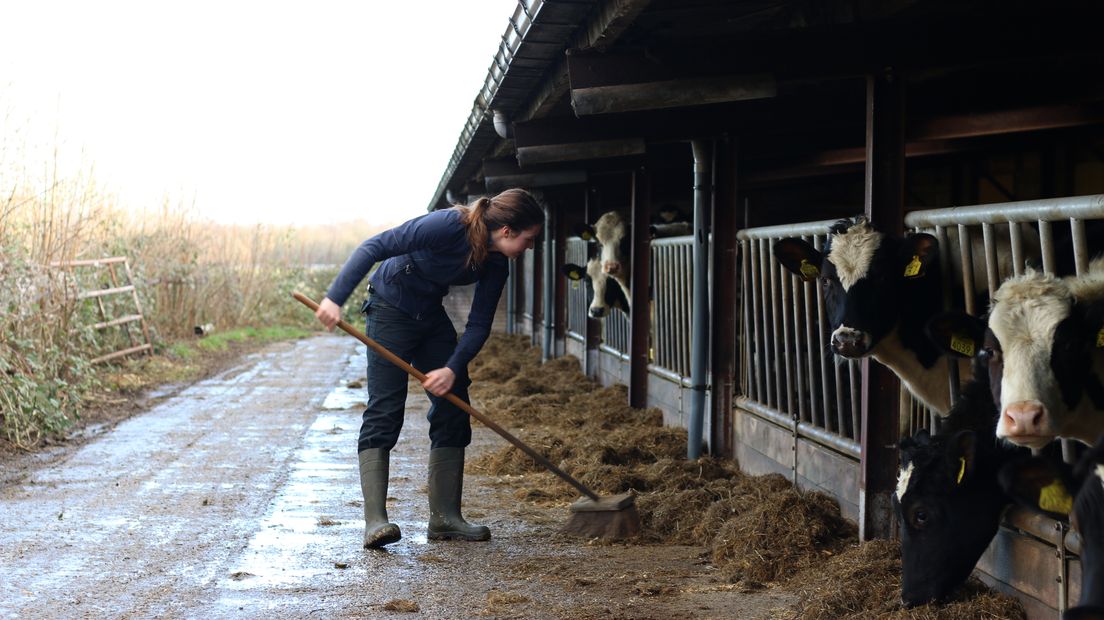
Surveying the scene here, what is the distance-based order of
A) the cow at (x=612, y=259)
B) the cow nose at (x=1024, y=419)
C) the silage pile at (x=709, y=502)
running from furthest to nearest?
1. the cow at (x=612, y=259)
2. the silage pile at (x=709, y=502)
3. the cow nose at (x=1024, y=419)

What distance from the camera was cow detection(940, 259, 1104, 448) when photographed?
3.95 meters

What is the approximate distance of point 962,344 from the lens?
15.3 feet

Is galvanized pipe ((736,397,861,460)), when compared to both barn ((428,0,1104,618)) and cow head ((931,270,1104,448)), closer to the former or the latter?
barn ((428,0,1104,618))

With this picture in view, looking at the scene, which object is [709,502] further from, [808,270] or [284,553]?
[284,553]

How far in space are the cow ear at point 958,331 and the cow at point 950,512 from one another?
31 centimetres

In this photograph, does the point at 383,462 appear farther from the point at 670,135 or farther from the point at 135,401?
the point at 135,401

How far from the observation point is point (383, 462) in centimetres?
641

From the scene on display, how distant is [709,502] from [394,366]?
76.6 inches

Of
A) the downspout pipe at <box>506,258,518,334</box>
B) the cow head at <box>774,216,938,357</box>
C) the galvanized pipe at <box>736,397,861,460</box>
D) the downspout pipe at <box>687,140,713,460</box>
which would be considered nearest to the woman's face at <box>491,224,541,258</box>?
the cow head at <box>774,216,938,357</box>

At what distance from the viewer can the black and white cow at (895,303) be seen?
5.50m

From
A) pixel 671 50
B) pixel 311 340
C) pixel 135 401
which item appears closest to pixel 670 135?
pixel 671 50

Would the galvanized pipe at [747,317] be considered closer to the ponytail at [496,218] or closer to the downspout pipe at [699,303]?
the downspout pipe at [699,303]

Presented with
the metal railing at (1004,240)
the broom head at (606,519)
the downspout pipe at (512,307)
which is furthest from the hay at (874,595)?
the downspout pipe at (512,307)

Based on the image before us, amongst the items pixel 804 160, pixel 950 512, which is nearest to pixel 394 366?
pixel 950 512
